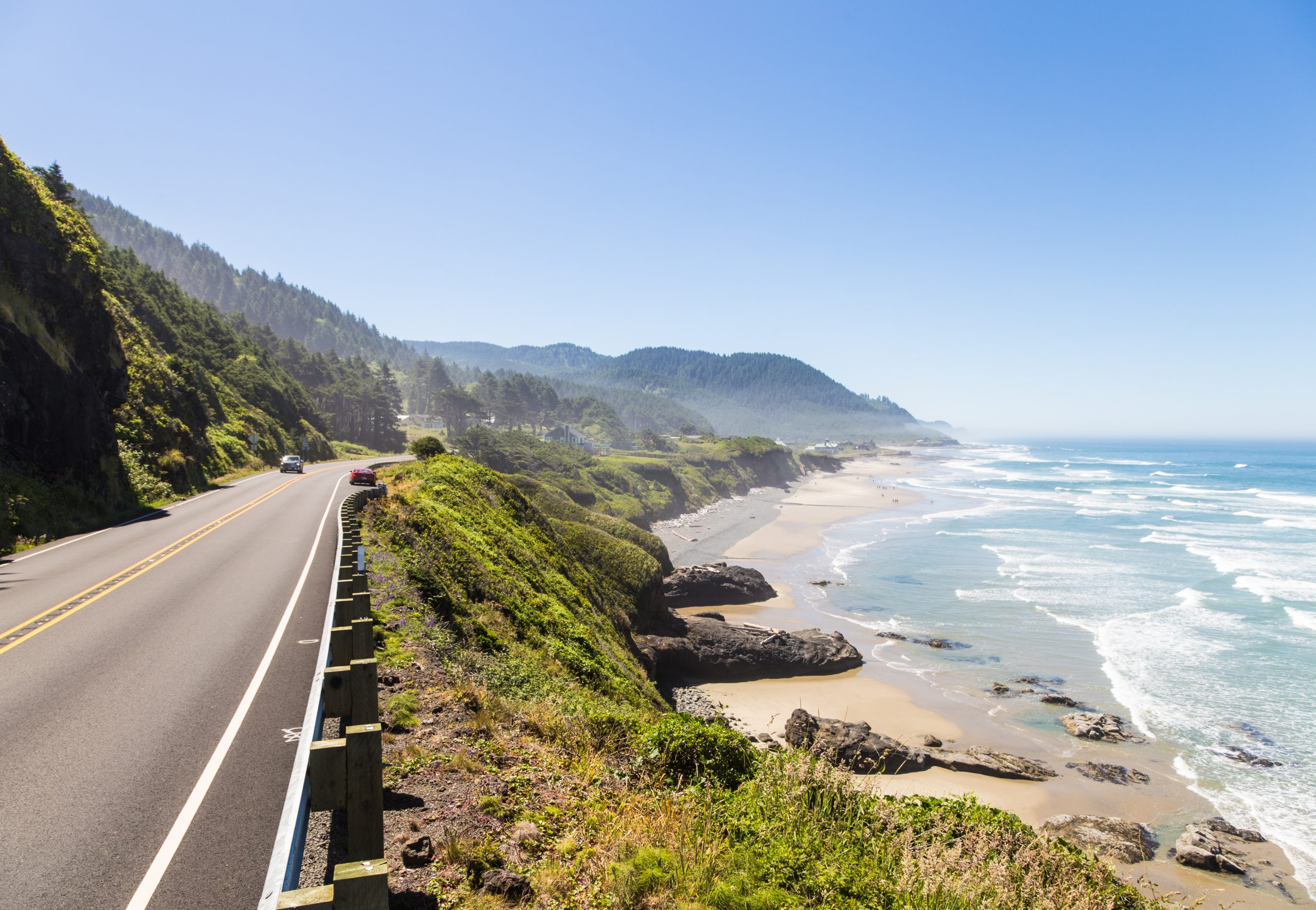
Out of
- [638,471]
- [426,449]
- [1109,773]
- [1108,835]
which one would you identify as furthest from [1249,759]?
[638,471]

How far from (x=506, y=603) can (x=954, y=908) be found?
13416 mm

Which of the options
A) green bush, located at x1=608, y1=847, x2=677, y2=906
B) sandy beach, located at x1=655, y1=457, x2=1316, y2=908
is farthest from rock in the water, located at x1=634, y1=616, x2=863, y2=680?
green bush, located at x1=608, y1=847, x2=677, y2=906

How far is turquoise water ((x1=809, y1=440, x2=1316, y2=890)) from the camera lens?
24.3m

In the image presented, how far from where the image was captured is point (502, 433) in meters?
93.8

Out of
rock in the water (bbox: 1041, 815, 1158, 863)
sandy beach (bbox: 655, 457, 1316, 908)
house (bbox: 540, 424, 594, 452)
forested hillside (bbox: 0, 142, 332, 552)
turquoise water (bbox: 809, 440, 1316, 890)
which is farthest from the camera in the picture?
house (bbox: 540, 424, 594, 452)

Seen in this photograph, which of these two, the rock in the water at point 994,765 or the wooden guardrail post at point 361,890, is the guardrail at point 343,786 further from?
the rock in the water at point 994,765

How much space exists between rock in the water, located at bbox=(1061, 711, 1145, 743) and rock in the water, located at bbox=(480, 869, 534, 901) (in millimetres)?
27642

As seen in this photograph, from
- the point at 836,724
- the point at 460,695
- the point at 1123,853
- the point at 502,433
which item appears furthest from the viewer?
the point at 502,433

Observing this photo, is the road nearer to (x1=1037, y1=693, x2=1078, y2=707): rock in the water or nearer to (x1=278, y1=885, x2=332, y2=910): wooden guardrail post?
(x1=278, y1=885, x2=332, y2=910): wooden guardrail post

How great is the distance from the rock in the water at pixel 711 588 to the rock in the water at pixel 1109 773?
22.9m

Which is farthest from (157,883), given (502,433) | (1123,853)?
(502,433)

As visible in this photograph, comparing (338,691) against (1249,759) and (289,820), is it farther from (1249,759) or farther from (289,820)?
(1249,759)

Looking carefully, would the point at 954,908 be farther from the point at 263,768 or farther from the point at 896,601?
the point at 896,601

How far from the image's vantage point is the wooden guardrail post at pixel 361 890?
319 cm
